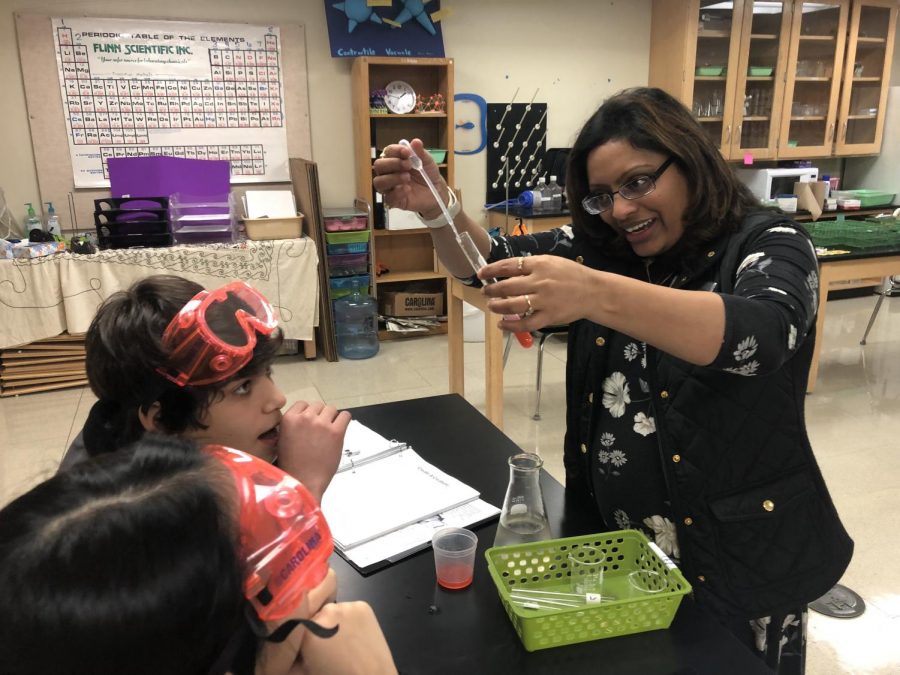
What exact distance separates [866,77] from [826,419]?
3.62 meters

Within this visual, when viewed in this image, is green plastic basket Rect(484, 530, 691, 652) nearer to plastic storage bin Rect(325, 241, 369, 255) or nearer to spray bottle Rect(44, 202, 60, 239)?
Answer: plastic storage bin Rect(325, 241, 369, 255)

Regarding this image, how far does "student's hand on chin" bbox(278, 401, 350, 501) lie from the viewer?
1.00 m

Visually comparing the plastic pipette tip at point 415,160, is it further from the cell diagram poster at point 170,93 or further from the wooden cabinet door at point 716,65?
the wooden cabinet door at point 716,65

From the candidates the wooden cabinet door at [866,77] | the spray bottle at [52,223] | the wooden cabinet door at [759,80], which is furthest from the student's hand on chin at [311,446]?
the wooden cabinet door at [866,77]

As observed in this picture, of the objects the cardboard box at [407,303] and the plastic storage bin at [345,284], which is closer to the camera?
the plastic storage bin at [345,284]

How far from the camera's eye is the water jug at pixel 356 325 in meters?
4.36

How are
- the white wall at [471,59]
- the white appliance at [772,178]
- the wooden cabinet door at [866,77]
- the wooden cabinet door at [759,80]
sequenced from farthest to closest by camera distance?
the wooden cabinet door at [866,77] → the white appliance at [772,178] → the wooden cabinet door at [759,80] → the white wall at [471,59]

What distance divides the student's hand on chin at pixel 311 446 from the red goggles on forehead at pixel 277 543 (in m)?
0.44

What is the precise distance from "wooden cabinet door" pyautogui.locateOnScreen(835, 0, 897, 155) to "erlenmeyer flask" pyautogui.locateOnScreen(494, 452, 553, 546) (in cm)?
551

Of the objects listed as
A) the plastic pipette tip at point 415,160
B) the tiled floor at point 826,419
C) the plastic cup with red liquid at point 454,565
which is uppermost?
the plastic pipette tip at point 415,160

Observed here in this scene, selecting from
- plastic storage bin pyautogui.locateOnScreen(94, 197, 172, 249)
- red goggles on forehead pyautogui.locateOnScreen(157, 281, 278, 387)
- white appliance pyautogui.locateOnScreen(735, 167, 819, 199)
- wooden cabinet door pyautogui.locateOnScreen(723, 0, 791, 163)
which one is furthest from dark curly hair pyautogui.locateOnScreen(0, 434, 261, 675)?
wooden cabinet door pyautogui.locateOnScreen(723, 0, 791, 163)

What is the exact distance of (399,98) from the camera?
4.40 meters

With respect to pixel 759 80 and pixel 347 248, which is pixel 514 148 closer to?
pixel 347 248

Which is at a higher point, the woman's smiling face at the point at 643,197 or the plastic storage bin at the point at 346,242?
the woman's smiling face at the point at 643,197
